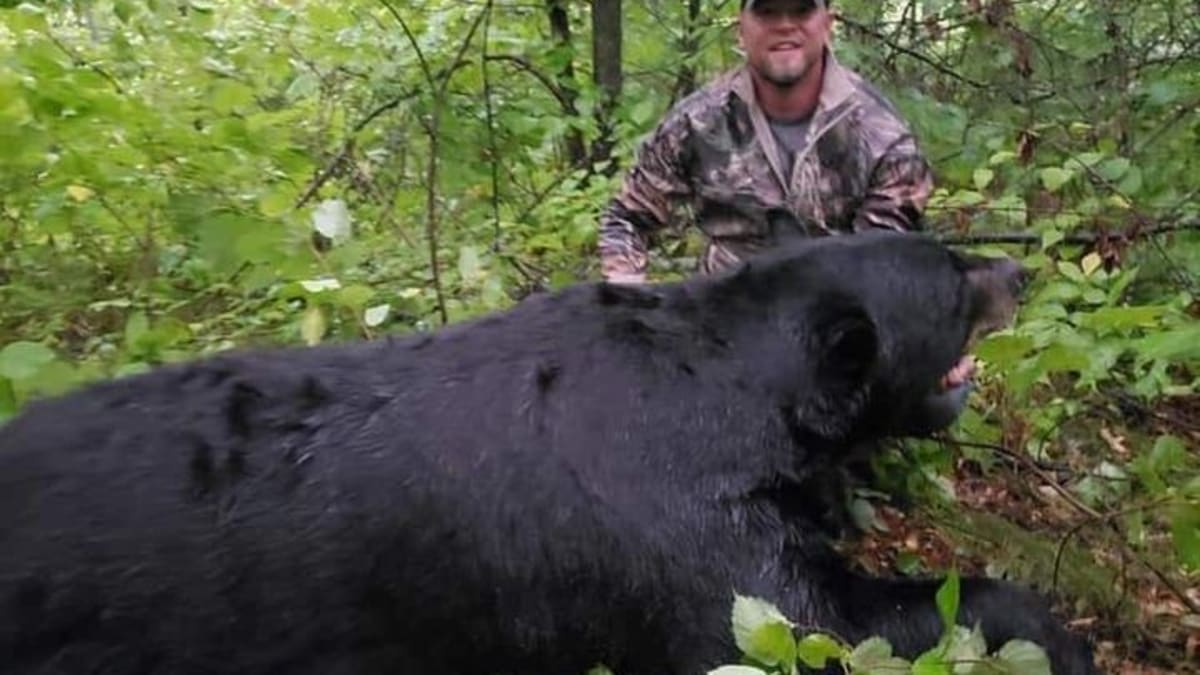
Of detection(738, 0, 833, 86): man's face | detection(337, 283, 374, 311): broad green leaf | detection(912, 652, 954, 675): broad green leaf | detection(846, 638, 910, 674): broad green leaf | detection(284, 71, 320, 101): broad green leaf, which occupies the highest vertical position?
detection(738, 0, 833, 86): man's face

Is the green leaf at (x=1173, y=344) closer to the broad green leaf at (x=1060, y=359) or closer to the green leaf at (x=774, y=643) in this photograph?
the broad green leaf at (x=1060, y=359)

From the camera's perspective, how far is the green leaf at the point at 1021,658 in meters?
2.36

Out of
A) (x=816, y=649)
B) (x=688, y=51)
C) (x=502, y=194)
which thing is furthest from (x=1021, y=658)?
(x=688, y=51)

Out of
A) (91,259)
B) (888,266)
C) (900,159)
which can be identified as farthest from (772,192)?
(91,259)

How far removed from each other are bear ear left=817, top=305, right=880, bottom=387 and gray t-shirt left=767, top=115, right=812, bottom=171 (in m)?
1.62

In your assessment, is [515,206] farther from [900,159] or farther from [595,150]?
[900,159]

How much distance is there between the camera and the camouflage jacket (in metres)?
4.82

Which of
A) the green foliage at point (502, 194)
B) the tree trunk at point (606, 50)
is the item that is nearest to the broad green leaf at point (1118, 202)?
the green foliage at point (502, 194)

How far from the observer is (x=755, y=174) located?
502 cm

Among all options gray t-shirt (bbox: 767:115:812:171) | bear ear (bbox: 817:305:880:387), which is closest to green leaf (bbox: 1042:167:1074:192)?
gray t-shirt (bbox: 767:115:812:171)

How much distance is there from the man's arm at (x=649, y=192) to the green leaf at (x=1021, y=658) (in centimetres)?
285

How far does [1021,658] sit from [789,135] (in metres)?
2.87

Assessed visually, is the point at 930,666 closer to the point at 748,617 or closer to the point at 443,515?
the point at 748,617

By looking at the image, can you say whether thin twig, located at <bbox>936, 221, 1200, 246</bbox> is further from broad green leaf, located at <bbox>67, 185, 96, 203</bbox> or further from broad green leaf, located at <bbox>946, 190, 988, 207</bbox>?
broad green leaf, located at <bbox>67, 185, 96, 203</bbox>
